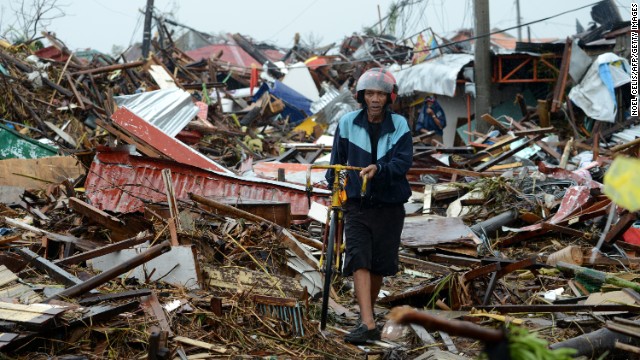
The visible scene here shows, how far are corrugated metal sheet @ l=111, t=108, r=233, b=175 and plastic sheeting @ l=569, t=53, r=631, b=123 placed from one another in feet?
36.5

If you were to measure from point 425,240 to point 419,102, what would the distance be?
1689 centimetres

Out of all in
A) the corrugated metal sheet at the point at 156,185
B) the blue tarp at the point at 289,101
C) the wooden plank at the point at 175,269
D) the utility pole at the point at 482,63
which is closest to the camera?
the wooden plank at the point at 175,269

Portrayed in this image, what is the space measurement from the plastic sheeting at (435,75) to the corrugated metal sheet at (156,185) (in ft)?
42.4

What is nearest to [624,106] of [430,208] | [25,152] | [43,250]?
[430,208]

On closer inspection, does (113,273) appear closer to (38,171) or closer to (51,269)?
(51,269)

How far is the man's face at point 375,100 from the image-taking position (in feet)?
17.9

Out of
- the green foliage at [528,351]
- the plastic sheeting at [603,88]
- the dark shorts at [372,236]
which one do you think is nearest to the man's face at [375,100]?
the dark shorts at [372,236]

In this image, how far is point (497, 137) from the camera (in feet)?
53.9

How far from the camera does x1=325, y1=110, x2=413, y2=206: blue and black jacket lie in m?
5.41

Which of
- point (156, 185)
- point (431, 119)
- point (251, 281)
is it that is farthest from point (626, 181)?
point (431, 119)

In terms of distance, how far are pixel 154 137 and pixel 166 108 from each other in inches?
142

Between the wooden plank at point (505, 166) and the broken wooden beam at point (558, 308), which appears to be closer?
the broken wooden beam at point (558, 308)

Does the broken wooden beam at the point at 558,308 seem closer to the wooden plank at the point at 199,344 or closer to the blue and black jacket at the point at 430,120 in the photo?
the wooden plank at the point at 199,344

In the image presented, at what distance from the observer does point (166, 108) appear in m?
13.8
